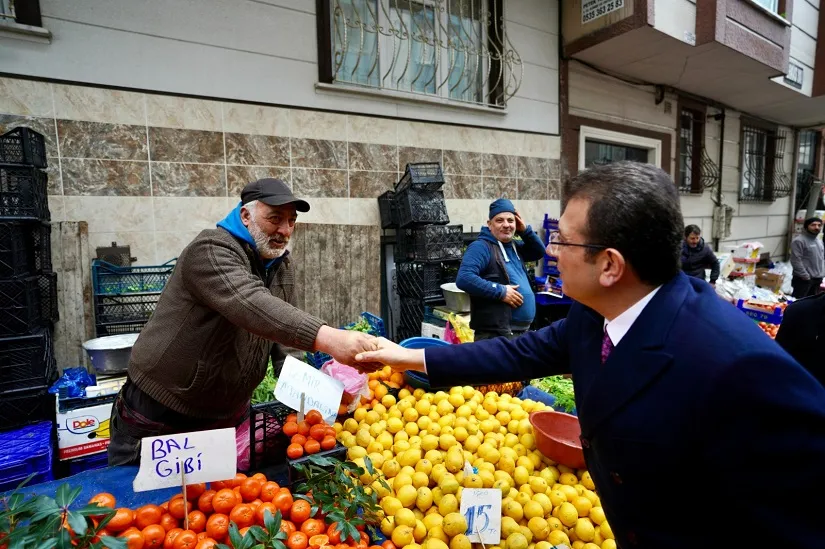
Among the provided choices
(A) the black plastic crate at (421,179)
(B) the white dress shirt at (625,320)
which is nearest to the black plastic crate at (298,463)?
(B) the white dress shirt at (625,320)

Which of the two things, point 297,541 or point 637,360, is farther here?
point 297,541

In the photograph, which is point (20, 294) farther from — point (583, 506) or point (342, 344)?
point (583, 506)

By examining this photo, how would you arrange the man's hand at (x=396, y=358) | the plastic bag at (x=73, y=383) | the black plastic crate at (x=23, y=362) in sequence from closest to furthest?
the man's hand at (x=396, y=358) < the black plastic crate at (x=23, y=362) < the plastic bag at (x=73, y=383)

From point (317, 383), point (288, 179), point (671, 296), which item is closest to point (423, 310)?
point (288, 179)

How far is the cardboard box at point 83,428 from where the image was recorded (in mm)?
3254

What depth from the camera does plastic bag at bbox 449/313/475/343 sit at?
4551mm

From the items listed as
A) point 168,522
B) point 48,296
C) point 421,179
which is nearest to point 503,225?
point 421,179

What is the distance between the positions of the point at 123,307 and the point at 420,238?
311 centimetres

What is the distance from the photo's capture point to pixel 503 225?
3980 millimetres

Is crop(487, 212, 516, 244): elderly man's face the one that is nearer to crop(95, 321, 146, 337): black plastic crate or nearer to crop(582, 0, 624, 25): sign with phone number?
crop(95, 321, 146, 337): black plastic crate

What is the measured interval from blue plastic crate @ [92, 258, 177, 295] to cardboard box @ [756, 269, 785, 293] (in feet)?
34.7

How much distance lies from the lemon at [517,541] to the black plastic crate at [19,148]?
12.8ft

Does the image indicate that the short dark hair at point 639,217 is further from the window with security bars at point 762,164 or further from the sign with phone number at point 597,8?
the window with security bars at point 762,164

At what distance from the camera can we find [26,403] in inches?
130
